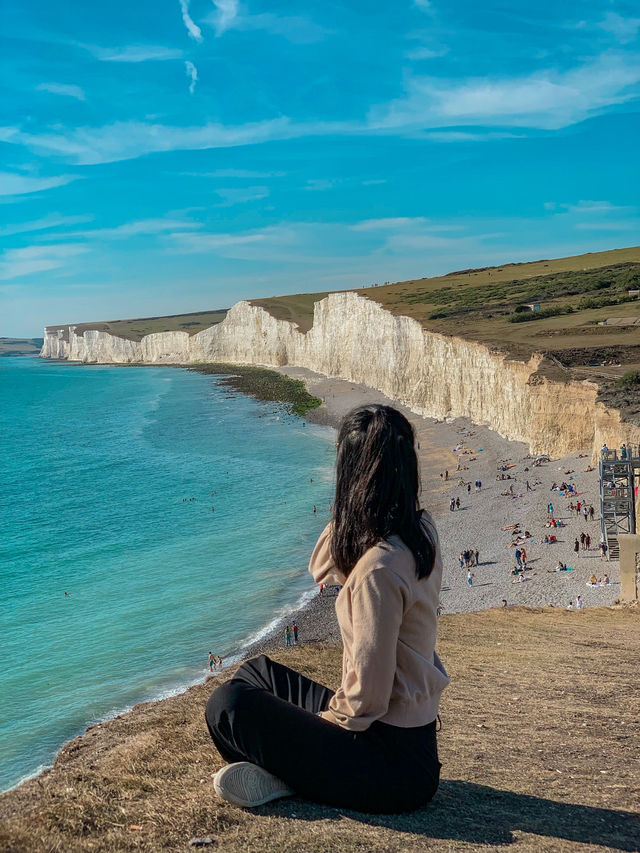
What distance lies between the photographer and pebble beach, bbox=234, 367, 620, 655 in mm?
19281

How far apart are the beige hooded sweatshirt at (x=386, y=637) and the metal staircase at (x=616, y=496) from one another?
18196mm

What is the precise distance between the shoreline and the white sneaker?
663 centimetres

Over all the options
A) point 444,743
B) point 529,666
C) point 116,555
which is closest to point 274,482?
point 116,555

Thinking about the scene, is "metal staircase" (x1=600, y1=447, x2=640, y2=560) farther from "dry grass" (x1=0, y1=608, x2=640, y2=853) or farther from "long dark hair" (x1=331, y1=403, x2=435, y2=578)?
"long dark hair" (x1=331, y1=403, x2=435, y2=578)

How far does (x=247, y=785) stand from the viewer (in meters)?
3.28

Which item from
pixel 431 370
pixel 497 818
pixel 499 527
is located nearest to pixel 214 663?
pixel 497 818

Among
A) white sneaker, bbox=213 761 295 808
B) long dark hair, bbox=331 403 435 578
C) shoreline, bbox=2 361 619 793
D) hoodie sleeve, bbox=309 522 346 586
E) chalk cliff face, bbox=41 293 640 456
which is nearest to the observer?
long dark hair, bbox=331 403 435 578

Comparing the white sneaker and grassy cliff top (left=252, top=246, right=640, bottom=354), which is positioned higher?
grassy cliff top (left=252, top=246, right=640, bottom=354)

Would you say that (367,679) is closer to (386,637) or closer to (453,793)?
(386,637)

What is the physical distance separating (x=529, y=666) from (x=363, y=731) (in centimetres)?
544

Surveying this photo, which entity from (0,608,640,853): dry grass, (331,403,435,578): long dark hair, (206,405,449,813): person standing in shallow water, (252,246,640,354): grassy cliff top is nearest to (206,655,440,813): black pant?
(206,405,449,813): person standing in shallow water

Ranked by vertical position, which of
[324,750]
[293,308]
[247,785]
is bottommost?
[247,785]

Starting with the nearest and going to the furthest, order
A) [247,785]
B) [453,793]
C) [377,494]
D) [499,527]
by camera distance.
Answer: [377,494] → [247,785] → [453,793] → [499,527]

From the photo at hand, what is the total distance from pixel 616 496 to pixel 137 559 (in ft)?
52.9
